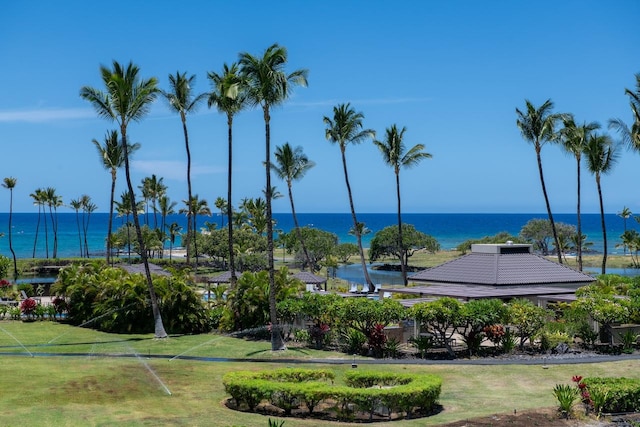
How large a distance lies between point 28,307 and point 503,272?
2474 centimetres

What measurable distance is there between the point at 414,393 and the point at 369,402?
43.9 inches

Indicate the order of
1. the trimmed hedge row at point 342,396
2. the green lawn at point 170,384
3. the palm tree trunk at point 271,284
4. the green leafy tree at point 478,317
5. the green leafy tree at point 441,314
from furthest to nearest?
the palm tree trunk at point 271,284
the green leafy tree at point 478,317
the green leafy tree at point 441,314
the trimmed hedge row at point 342,396
the green lawn at point 170,384

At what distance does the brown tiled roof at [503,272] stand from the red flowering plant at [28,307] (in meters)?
20.3

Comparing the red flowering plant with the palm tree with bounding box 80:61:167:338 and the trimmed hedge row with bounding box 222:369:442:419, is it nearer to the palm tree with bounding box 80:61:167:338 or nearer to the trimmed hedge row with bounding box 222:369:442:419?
the palm tree with bounding box 80:61:167:338

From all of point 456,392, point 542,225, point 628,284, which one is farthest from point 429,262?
point 456,392

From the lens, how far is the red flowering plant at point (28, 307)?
3775 centimetres

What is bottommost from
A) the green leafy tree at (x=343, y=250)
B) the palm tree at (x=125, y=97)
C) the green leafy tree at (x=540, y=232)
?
the green leafy tree at (x=343, y=250)

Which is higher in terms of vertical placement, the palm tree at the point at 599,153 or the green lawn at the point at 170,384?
the palm tree at the point at 599,153

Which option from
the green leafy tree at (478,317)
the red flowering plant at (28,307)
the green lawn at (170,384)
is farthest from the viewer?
the red flowering plant at (28,307)

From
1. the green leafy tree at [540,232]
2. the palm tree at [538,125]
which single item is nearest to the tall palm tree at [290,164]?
the palm tree at [538,125]

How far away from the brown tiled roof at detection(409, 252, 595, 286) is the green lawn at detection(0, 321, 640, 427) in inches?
384

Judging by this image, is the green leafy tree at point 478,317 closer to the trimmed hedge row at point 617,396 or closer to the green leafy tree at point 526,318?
the green leafy tree at point 526,318

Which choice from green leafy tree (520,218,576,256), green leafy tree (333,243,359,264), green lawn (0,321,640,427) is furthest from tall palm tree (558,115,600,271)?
green leafy tree (520,218,576,256)

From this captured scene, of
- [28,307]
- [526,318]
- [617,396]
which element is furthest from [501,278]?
[28,307]
